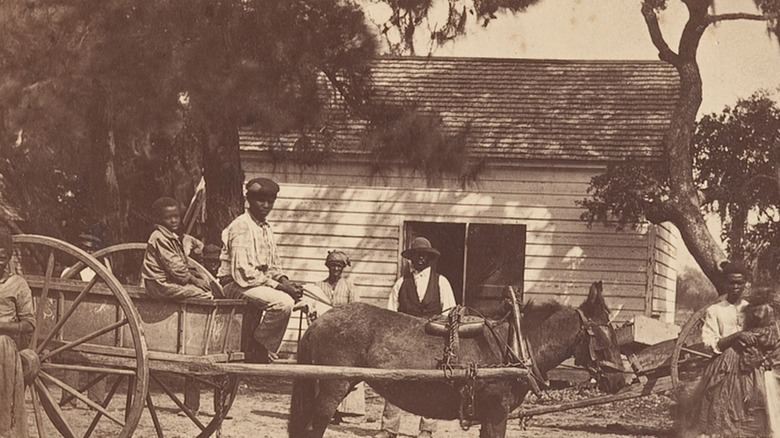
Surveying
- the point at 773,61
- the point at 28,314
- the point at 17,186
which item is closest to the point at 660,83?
the point at 773,61

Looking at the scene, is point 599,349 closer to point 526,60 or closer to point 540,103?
point 540,103

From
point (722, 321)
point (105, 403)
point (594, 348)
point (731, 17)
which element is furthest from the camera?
point (731, 17)

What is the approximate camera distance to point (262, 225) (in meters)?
7.93

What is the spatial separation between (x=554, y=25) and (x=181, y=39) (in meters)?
6.41

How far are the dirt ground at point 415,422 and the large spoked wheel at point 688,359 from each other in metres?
Answer: 1.45

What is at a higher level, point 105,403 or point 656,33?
point 656,33

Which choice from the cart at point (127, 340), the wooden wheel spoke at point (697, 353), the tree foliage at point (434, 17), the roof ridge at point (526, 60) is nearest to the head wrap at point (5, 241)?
the cart at point (127, 340)

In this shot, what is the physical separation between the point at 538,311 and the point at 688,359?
2046 millimetres

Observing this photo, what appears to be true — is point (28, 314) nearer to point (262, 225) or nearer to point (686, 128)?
point (262, 225)

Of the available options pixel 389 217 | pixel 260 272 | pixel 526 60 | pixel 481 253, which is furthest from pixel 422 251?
pixel 526 60

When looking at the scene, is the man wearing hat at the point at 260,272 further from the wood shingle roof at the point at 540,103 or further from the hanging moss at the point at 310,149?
the wood shingle roof at the point at 540,103

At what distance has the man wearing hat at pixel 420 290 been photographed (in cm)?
1011

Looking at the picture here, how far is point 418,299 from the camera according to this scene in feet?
33.4

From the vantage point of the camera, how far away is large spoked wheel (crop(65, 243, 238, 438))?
7770mm
